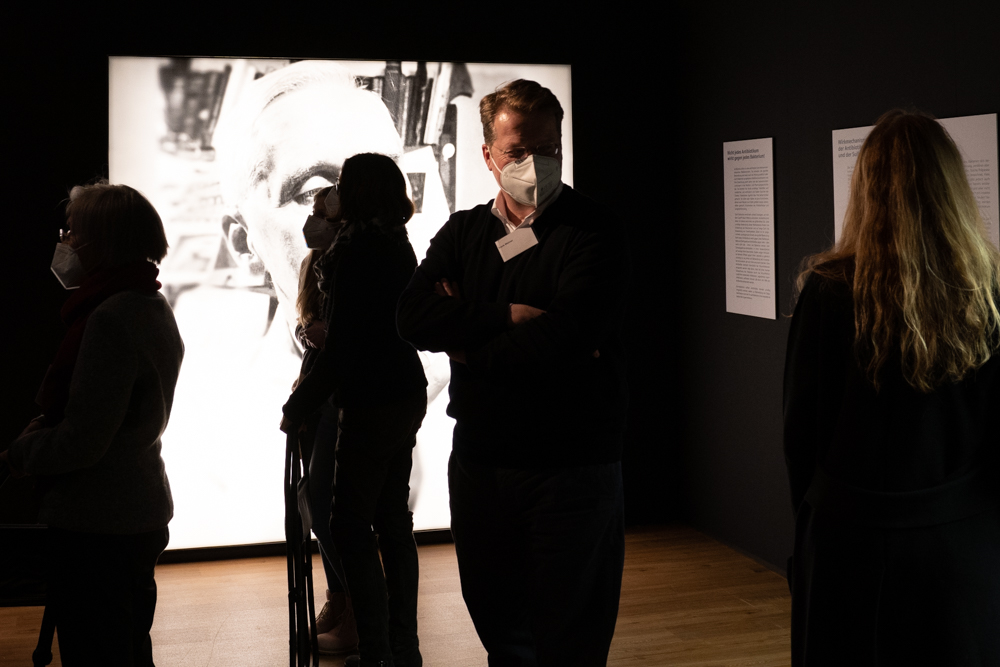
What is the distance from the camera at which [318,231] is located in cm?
337

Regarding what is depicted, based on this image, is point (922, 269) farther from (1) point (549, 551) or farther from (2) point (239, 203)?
(2) point (239, 203)

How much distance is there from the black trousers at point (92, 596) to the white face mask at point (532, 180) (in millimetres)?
1215

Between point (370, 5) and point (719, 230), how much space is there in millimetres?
2235

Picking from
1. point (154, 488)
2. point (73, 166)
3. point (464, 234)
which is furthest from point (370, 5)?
point (154, 488)

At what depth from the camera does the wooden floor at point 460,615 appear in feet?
11.5

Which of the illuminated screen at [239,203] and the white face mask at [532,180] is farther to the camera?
the illuminated screen at [239,203]

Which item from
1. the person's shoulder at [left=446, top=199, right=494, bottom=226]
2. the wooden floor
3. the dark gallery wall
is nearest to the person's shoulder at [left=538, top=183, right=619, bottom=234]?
the person's shoulder at [left=446, top=199, right=494, bottom=226]

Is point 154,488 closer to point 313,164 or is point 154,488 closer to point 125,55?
point 313,164

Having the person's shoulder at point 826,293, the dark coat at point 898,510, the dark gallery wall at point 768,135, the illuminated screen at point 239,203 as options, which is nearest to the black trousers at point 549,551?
the dark coat at point 898,510

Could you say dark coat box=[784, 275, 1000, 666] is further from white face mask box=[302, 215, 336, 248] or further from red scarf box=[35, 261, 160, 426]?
white face mask box=[302, 215, 336, 248]

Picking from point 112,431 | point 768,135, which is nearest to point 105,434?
point 112,431

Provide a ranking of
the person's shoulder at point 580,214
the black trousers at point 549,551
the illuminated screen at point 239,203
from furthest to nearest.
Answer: the illuminated screen at point 239,203, the person's shoulder at point 580,214, the black trousers at point 549,551

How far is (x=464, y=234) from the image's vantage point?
229 cm

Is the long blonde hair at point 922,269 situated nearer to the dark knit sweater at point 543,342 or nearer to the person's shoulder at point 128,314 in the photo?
the dark knit sweater at point 543,342
